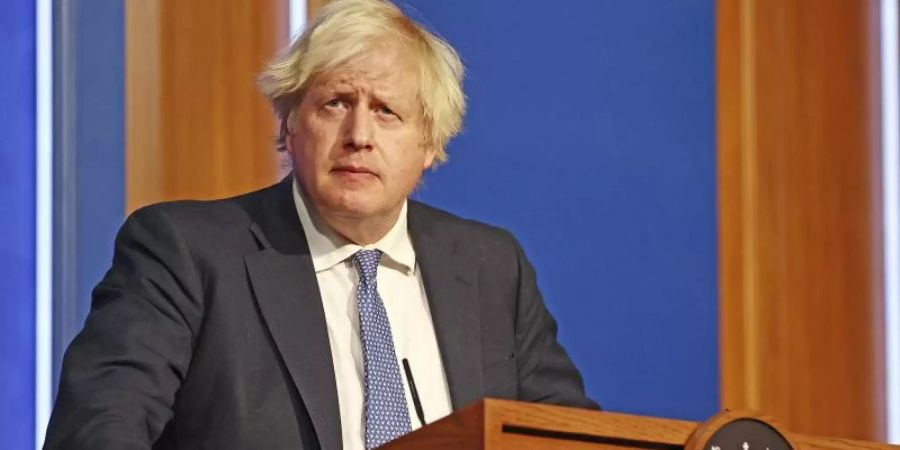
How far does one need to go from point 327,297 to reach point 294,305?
91 mm

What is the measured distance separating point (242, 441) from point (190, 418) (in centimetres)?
9

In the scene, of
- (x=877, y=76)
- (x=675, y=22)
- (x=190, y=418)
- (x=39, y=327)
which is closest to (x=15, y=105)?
(x=39, y=327)

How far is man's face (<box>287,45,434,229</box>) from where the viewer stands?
Result: 8.32 feet

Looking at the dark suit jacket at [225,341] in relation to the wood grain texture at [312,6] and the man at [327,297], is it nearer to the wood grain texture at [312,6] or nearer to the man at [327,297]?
the man at [327,297]

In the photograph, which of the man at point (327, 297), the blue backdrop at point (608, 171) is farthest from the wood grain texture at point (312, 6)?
the man at point (327, 297)

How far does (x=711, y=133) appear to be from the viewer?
3.60 metres

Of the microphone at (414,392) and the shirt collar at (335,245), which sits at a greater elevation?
the shirt collar at (335,245)

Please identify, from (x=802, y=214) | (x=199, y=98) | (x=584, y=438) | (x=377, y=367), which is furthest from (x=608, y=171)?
(x=584, y=438)

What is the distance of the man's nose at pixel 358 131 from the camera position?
8.30 feet

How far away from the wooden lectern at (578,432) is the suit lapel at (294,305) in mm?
448

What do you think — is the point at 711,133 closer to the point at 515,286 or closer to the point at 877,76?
the point at 877,76

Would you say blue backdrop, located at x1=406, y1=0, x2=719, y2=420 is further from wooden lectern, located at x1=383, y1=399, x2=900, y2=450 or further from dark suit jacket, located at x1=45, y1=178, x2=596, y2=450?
wooden lectern, located at x1=383, y1=399, x2=900, y2=450

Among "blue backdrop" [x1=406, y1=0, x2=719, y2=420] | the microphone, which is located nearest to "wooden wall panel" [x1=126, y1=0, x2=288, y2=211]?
"blue backdrop" [x1=406, y1=0, x2=719, y2=420]

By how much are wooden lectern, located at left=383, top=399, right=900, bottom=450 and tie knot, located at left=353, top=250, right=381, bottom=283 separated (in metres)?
0.66
